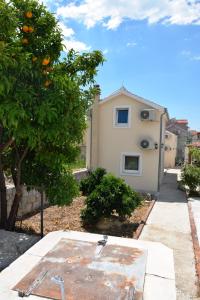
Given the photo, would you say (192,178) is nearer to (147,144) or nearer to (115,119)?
(147,144)

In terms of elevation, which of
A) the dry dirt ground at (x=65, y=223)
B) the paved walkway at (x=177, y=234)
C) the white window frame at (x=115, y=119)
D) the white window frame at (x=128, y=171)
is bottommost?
the paved walkway at (x=177, y=234)

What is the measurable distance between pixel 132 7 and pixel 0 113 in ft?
19.8

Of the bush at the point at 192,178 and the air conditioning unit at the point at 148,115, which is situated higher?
the air conditioning unit at the point at 148,115

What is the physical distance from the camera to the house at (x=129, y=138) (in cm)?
1626

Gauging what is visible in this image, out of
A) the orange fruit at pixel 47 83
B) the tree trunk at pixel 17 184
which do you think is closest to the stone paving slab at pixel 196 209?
the tree trunk at pixel 17 184

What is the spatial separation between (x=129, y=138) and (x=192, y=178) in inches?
180

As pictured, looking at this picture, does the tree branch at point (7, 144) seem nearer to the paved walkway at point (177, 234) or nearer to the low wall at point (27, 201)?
the low wall at point (27, 201)

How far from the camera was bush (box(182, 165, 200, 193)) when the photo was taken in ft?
51.1

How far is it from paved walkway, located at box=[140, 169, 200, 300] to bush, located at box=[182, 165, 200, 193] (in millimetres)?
882

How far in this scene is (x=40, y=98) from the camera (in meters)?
4.75

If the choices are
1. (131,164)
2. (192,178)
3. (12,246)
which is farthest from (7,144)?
(192,178)

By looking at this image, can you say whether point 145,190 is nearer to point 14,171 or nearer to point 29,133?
point 14,171

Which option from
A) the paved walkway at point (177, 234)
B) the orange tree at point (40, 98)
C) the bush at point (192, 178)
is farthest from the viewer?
the bush at point (192, 178)

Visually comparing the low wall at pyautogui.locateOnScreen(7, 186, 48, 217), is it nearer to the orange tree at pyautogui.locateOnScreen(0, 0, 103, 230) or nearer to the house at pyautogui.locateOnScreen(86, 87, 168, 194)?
the orange tree at pyautogui.locateOnScreen(0, 0, 103, 230)
